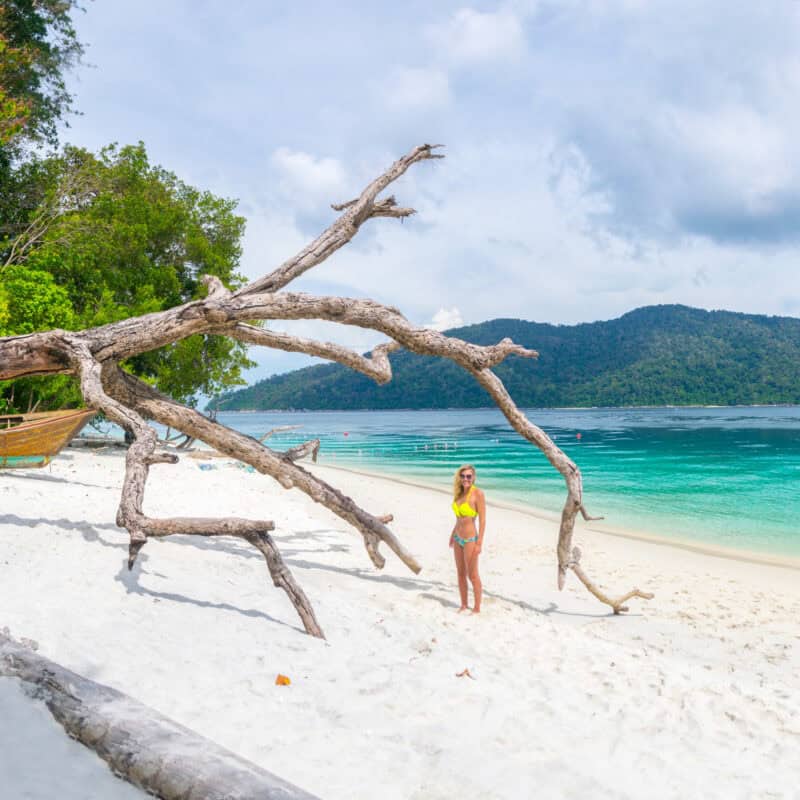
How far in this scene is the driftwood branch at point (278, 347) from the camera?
6.31m

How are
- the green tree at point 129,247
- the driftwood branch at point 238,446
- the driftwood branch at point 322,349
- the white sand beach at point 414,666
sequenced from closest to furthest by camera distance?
the white sand beach at point 414,666 → the driftwood branch at point 238,446 → the driftwood branch at point 322,349 → the green tree at point 129,247

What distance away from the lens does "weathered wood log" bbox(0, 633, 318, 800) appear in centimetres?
190

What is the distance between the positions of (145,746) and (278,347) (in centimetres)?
A: 596

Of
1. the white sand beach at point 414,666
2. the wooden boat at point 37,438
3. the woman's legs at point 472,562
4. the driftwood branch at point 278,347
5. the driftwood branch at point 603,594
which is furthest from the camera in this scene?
the wooden boat at point 37,438

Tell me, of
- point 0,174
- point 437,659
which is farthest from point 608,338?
point 437,659

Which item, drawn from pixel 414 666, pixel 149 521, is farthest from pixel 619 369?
pixel 149 521

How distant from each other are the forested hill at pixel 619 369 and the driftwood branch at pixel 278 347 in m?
111

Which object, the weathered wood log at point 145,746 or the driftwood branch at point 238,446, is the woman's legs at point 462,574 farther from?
the weathered wood log at point 145,746

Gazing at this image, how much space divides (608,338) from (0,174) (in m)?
145

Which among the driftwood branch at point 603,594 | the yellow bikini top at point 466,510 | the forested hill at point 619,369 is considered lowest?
the driftwood branch at point 603,594

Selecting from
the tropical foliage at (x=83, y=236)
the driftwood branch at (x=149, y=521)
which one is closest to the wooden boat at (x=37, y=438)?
the tropical foliage at (x=83, y=236)

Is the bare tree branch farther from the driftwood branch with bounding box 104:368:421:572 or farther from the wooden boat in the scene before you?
the wooden boat

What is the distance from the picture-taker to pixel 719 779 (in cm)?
323

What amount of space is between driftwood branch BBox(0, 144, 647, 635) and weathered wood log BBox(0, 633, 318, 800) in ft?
10.5
